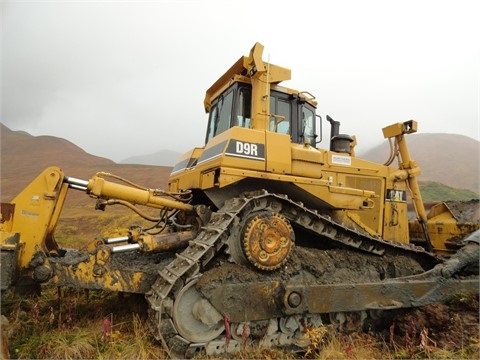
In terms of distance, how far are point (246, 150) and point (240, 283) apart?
5.90ft

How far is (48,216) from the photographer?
462 centimetres

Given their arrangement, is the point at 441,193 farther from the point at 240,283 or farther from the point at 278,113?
the point at 240,283

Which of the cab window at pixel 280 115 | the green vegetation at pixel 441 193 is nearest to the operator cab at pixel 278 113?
the cab window at pixel 280 115

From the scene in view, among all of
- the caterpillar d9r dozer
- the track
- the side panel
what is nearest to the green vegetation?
the caterpillar d9r dozer

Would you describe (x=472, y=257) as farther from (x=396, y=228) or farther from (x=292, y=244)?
(x=292, y=244)

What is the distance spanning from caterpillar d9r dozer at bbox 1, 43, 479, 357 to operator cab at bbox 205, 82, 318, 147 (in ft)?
0.07

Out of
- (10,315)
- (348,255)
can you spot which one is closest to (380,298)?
(348,255)

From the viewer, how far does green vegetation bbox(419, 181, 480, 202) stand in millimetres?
22531

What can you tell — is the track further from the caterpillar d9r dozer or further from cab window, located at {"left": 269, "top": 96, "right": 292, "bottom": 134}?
cab window, located at {"left": 269, "top": 96, "right": 292, "bottom": 134}

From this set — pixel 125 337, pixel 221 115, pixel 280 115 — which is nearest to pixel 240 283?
pixel 125 337

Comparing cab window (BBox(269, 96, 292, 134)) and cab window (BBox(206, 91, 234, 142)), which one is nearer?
cab window (BBox(269, 96, 292, 134))

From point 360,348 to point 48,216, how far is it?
4.25 metres

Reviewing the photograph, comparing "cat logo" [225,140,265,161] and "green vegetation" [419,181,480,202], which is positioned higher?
"green vegetation" [419,181,480,202]

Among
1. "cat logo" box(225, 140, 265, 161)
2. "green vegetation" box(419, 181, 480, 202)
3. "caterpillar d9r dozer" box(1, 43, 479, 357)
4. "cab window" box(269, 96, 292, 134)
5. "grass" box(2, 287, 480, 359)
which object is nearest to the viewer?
"grass" box(2, 287, 480, 359)
